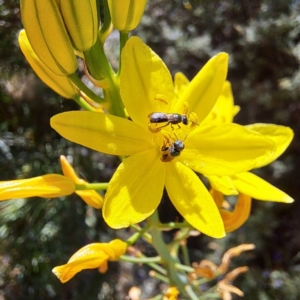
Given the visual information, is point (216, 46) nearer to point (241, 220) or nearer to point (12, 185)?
point (241, 220)

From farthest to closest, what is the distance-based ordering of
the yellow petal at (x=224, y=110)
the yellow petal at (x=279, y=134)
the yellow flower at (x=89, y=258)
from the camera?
the yellow petal at (x=224, y=110), the yellow petal at (x=279, y=134), the yellow flower at (x=89, y=258)

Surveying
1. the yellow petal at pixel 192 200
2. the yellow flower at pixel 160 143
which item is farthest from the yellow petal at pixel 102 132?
the yellow petal at pixel 192 200

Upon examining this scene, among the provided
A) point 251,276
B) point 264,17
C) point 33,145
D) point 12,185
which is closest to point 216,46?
point 264,17

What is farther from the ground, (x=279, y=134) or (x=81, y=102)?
(x=81, y=102)

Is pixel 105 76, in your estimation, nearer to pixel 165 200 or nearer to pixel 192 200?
pixel 192 200

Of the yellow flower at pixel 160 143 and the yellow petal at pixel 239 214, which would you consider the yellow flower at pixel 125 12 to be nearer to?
the yellow flower at pixel 160 143

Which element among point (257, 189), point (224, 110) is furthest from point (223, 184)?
point (224, 110)

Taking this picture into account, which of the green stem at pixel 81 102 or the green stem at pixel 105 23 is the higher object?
the green stem at pixel 105 23
